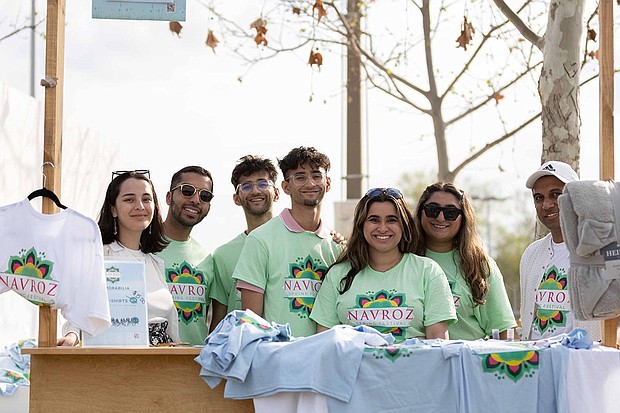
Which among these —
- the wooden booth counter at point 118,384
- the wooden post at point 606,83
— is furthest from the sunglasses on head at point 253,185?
the wooden post at point 606,83

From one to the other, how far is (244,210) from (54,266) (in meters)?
1.45

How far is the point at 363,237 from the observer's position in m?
4.37

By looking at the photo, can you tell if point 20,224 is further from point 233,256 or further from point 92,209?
point 92,209

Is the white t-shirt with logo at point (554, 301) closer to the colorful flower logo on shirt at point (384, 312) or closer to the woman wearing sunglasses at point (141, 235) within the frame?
the colorful flower logo on shirt at point (384, 312)

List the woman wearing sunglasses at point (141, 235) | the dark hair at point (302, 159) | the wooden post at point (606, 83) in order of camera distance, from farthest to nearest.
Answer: the dark hair at point (302, 159), the woman wearing sunglasses at point (141, 235), the wooden post at point (606, 83)

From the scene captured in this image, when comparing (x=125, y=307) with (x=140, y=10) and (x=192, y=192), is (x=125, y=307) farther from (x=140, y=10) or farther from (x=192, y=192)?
(x=140, y=10)

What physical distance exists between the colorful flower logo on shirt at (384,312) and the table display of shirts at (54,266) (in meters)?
1.02

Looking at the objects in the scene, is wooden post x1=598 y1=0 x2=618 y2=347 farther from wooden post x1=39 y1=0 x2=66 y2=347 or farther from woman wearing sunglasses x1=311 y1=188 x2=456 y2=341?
wooden post x1=39 y1=0 x2=66 y2=347

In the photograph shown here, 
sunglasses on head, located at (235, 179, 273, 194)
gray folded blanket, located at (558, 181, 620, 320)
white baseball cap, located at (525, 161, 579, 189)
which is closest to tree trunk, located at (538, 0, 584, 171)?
white baseball cap, located at (525, 161, 579, 189)

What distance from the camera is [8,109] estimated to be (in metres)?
8.15

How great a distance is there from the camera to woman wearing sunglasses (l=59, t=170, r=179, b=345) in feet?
14.1

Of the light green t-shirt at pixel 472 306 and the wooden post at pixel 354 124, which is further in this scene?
the wooden post at pixel 354 124

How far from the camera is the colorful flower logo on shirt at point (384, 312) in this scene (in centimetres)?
412

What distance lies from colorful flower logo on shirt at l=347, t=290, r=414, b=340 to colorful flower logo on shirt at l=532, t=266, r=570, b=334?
632mm
